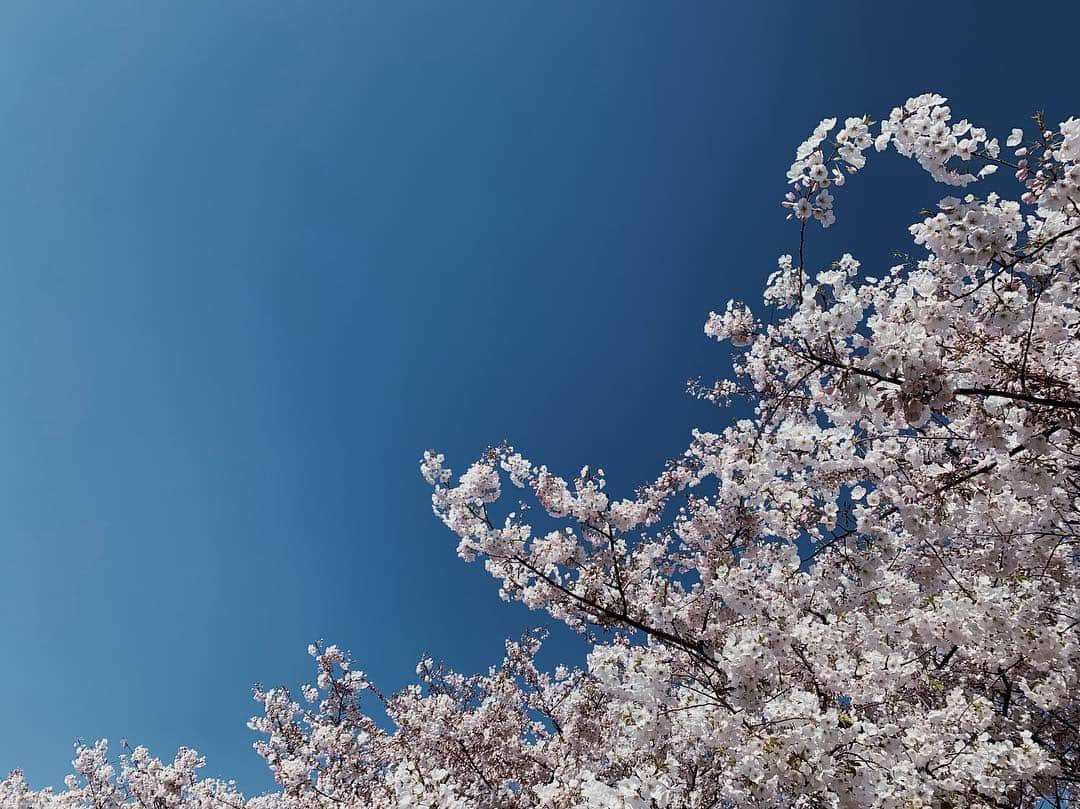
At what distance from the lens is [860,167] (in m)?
4.66

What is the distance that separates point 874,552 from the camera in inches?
250

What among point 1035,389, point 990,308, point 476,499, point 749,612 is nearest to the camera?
point 1035,389

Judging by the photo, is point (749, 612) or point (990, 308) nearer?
point (990, 308)

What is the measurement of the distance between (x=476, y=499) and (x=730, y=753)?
4.18 m

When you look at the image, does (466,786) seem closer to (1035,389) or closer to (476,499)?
(476,499)

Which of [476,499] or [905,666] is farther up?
[476,499]

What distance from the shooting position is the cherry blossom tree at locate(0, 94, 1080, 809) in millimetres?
4395

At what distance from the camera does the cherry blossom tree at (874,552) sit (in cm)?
439

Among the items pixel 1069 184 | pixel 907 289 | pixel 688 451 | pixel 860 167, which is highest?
pixel 688 451

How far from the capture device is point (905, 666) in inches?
270

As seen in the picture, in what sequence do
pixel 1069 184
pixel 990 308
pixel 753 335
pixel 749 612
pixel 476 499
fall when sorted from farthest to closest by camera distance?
pixel 753 335
pixel 476 499
pixel 749 612
pixel 990 308
pixel 1069 184

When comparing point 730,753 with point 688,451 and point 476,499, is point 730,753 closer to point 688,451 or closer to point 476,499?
point 476,499

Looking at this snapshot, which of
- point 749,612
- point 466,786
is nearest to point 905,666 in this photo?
point 749,612

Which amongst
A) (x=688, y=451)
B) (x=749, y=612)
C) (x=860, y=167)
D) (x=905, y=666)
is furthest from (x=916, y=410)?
(x=688, y=451)
